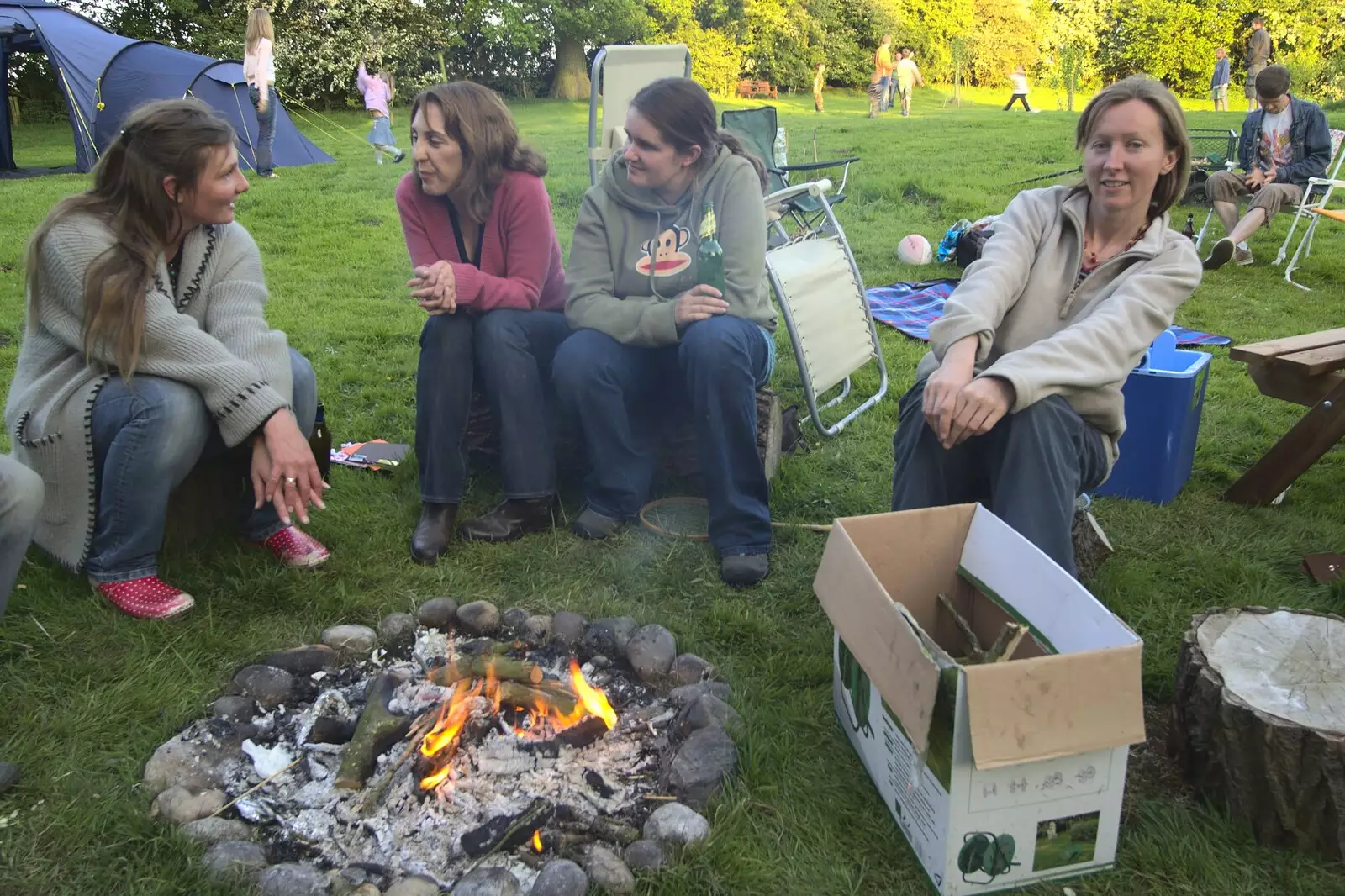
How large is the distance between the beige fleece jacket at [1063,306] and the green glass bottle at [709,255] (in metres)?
0.77

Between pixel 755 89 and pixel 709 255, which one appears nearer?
pixel 709 255

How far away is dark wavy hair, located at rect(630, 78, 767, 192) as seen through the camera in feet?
9.74

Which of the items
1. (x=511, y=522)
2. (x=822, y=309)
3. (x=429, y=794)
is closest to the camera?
(x=429, y=794)

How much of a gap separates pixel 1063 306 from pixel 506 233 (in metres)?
1.75

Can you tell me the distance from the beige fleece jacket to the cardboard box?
0.42 meters

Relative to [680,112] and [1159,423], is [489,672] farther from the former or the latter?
[1159,423]

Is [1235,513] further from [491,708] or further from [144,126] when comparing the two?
[144,126]

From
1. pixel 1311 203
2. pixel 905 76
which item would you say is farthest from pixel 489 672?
pixel 905 76

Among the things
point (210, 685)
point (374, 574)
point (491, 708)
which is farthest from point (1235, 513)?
point (210, 685)

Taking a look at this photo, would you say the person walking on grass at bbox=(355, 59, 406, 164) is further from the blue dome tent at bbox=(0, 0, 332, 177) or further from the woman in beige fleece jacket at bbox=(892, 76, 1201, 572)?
the woman in beige fleece jacket at bbox=(892, 76, 1201, 572)

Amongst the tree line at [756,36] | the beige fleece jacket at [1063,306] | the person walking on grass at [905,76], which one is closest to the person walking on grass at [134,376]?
the beige fleece jacket at [1063,306]

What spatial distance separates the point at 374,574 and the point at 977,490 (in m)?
1.79

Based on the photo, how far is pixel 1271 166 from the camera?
7195 mm

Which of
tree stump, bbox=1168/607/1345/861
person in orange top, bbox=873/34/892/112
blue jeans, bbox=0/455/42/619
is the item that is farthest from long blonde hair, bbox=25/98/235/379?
person in orange top, bbox=873/34/892/112
